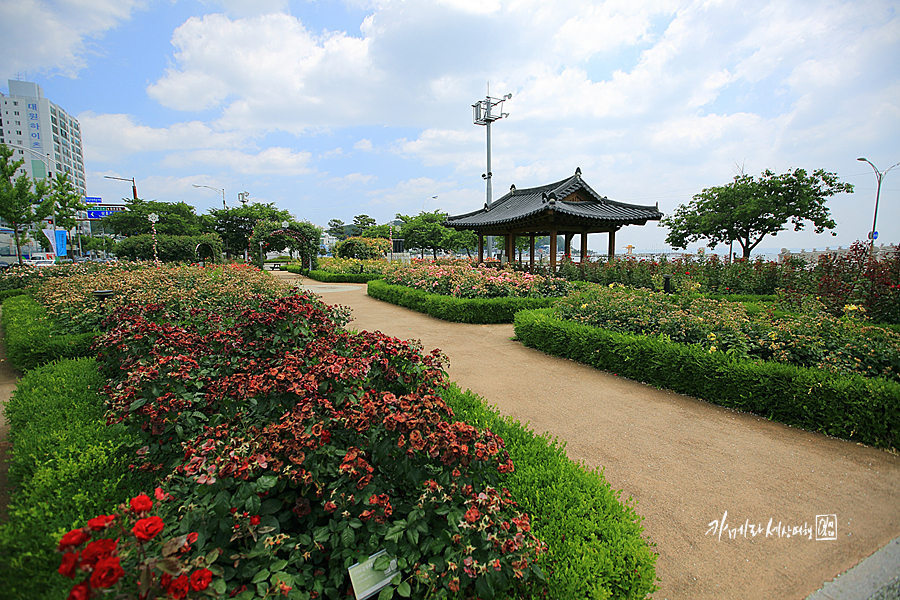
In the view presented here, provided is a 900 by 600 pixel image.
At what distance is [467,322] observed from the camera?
9.15m

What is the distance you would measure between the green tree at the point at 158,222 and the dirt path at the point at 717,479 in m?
48.2

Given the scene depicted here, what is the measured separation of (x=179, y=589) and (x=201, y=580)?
54 mm

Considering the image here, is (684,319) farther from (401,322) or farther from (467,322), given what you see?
(401,322)

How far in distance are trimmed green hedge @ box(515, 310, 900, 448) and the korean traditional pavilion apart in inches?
337

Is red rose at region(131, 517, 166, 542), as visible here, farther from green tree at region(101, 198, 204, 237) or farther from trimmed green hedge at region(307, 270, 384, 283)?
green tree at region(101, 198, 204, 237)

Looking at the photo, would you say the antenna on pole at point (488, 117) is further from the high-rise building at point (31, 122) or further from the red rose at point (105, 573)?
the high-rise building at point (31, 122)

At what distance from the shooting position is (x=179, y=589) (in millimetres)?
1143

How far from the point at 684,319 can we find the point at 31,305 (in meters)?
11.3

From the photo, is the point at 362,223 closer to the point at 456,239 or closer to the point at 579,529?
the point at 456,239

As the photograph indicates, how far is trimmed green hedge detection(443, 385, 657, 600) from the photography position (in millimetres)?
1715

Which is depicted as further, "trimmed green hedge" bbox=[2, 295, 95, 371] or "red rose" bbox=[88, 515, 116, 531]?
"trimmed green hedge" bbox=[2, 295, 95, 371]

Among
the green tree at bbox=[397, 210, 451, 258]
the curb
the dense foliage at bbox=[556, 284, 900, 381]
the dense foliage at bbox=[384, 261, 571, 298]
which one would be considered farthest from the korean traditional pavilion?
the green tree at bbox=[397, 210, 451, 258]

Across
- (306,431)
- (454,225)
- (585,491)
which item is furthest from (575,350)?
(454,225)

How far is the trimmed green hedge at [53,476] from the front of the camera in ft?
3.88
